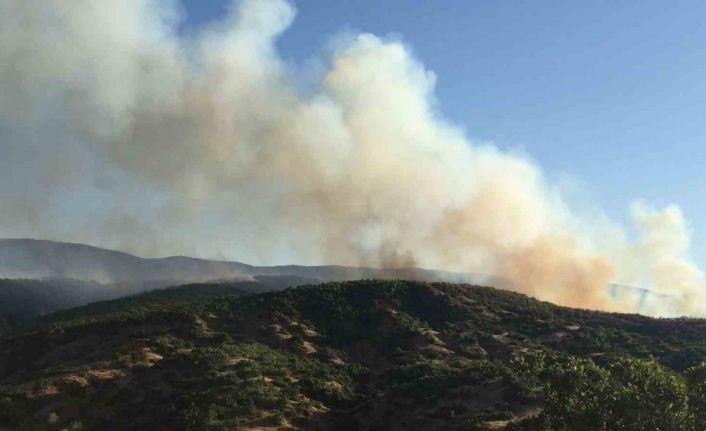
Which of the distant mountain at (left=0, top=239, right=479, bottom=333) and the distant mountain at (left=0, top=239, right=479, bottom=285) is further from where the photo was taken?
the distant mountain at (left=0, top=239, right=479, bottom=285)

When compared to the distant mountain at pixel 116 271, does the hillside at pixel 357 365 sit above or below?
below

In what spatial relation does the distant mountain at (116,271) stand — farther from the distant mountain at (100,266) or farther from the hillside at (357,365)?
the hillside at (357,365)

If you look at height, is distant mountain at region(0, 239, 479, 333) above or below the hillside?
above

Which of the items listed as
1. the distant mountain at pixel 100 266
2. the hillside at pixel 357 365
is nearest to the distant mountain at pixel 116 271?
the distant mountain at pixel 100 266

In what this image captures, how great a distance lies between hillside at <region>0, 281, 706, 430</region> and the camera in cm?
3103

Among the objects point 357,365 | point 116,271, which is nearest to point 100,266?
point 116,271

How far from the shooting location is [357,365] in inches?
2397

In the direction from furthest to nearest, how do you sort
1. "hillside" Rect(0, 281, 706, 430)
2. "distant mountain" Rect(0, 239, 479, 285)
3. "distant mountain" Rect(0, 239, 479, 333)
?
"distant mountain" Rect(0, 239, 479, 285), "distant mountain" Rect(0, 239, 479, 333), "hillside" Rect(0, 281, 706, 430)

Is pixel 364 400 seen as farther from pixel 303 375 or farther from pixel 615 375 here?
pixel 615 375

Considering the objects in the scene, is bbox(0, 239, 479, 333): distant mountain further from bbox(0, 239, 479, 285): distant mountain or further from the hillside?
the hillside

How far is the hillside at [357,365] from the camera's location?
102ft

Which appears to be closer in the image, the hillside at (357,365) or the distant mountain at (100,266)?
the hillside at (357,365)

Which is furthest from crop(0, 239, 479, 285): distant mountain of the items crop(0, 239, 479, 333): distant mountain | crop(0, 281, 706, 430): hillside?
crop(0, 281, 706, 430): hillside

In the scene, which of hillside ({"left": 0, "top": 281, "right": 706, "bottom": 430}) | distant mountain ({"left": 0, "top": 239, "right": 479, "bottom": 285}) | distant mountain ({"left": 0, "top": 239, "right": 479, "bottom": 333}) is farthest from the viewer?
distant mountain ({"left": 0, "top": 239, "right": 479, "bottom": 285})
